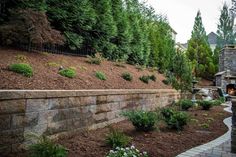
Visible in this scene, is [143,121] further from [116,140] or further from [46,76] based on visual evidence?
[46,76]

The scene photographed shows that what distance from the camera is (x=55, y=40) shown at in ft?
27.8

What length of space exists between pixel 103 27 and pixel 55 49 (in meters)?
3.05

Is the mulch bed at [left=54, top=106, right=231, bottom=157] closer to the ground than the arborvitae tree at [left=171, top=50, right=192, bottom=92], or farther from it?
closer to the ground

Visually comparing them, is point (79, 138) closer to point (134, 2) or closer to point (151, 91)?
point (151, 91)

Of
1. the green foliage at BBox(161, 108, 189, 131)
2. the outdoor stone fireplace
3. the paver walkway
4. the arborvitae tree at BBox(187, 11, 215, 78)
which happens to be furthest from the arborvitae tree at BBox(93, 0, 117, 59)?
the arborvitae tree at BBox(187, 11, 215, 78)

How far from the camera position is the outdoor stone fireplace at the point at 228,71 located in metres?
28.8

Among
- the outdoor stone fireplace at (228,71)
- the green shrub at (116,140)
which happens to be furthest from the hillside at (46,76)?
the outdoor stone fireplace at (228,71)

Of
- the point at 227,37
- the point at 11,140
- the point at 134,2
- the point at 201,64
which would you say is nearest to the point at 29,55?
the point at 11,140

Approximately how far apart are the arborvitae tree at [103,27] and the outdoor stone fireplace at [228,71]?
1980cm

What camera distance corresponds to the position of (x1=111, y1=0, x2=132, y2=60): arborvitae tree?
1403cm

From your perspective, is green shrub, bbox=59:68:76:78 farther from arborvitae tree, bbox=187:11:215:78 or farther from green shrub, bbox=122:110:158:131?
arborvitae tree, bbox=187:11:215:78

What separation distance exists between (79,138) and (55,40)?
11.8 feet

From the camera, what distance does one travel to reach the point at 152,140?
21.5 ft

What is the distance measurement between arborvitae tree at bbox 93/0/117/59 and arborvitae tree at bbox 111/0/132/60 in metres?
1.17
